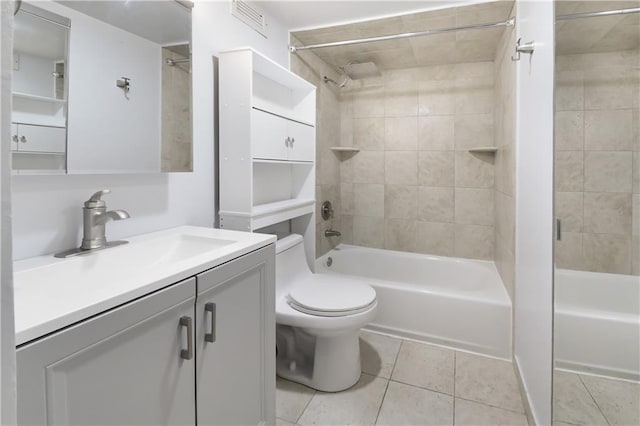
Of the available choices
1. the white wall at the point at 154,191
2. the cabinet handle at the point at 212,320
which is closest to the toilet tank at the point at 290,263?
the white wall at the point at 154,191

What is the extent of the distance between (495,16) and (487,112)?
907 millimetres

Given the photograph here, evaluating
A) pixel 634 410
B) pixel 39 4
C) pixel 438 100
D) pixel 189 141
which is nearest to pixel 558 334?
pixel 634 410

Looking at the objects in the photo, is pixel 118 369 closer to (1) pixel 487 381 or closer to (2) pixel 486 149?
(1) pixel 487 381

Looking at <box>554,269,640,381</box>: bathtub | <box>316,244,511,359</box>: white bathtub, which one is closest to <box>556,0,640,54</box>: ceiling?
<box>554,269,640,381</box>: bathtub

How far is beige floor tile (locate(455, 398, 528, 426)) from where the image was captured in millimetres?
1622

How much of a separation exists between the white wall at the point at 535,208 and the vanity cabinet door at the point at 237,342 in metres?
1.00

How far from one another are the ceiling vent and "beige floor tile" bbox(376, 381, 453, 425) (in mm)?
2152

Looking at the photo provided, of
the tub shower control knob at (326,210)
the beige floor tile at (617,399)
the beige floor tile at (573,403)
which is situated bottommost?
the beige floor tile at (573,403)

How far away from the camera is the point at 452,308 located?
230 cm

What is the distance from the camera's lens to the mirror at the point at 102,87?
1036 mm

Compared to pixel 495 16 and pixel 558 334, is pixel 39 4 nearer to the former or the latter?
pixel 558 334

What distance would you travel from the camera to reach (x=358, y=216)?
344cm

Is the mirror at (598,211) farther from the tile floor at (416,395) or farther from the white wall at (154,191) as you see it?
the white wall at (154,191)

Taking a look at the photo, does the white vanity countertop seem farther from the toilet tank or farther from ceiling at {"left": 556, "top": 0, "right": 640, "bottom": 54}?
ceiling at {"left": 556, "top": 0, "right": 640, "bottom": 54}
